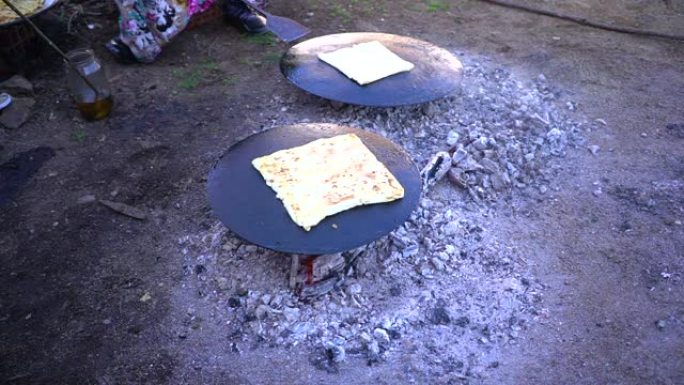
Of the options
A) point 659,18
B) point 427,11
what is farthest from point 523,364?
point 659,18

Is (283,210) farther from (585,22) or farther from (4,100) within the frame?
(585,22)

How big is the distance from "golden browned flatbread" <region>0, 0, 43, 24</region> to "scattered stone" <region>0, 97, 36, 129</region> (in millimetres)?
727

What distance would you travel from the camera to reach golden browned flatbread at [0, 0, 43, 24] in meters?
4.57

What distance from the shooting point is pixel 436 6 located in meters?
6.68

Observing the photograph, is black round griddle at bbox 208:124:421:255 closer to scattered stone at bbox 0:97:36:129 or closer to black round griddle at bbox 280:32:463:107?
black round griddle at bbox 280:32:463:107

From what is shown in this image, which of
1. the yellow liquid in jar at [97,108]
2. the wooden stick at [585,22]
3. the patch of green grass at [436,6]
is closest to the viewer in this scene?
the yellow liquid in jar at [97,108]

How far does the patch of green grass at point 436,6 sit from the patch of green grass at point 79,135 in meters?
4.38

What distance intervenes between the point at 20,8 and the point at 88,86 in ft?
3.44

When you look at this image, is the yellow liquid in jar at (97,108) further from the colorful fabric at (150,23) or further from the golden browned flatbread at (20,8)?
the golden browned flatbread at (20,8)

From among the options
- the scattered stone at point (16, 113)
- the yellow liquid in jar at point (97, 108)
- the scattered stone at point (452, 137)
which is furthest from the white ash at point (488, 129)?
the scattered stone at point (16, 113)

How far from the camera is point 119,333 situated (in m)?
3.05

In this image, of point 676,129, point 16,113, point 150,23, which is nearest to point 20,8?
point 16,113

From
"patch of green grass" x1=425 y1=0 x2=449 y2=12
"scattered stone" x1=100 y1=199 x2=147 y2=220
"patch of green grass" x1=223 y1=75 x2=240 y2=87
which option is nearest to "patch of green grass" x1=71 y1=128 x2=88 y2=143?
"scattered stone" x1=100 y1=199 x2=147 y2=220

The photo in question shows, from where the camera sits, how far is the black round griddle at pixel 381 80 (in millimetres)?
4055
